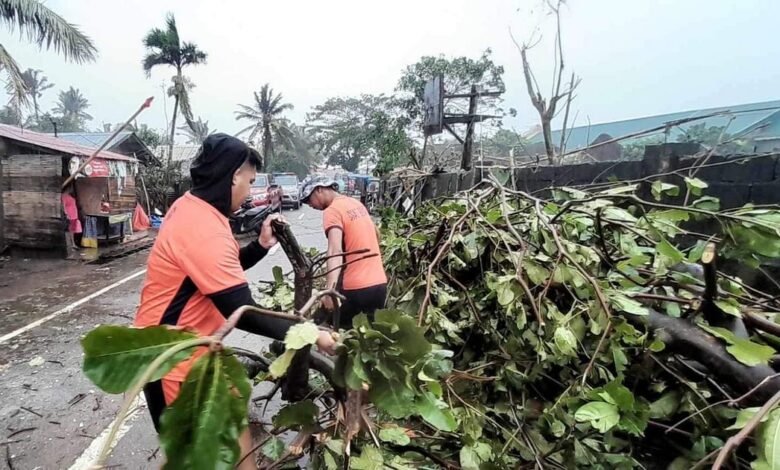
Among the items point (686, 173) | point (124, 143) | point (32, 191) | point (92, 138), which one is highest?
point (92, 138)

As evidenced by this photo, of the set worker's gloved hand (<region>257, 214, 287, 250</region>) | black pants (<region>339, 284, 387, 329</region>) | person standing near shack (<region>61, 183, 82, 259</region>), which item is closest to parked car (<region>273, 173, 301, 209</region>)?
person standing near shack (<region>61, 183, 82, 259</region>)

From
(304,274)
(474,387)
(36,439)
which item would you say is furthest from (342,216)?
(36,439)

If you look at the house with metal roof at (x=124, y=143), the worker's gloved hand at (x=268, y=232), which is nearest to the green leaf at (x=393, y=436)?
the worker's gloved hand at (x=268, y=232)

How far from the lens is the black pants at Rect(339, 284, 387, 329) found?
114 inches

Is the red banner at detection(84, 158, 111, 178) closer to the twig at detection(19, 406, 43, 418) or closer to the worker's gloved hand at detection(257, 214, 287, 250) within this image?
the twig at detection(19, 406, 43, 418)

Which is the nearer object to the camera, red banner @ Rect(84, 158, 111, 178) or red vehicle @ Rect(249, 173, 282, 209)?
red banner @ Rect(84, 158, 111, 178)

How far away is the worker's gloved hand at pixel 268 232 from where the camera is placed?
178 centimetres

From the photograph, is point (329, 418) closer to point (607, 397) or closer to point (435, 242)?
point (607, 397)

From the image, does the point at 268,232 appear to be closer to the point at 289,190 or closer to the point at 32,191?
the point at 32,191

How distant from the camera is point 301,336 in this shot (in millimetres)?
924

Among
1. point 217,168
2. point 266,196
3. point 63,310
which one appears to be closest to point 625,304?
point 217,168

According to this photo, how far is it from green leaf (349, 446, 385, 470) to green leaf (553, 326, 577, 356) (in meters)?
0.68

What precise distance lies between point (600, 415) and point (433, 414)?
0.53 meters

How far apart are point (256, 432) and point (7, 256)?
32.7ft
